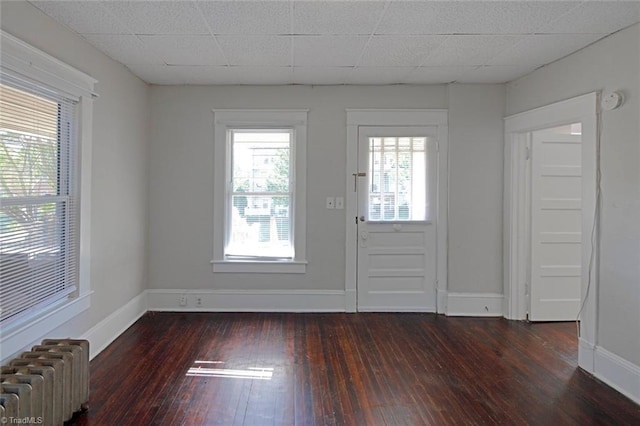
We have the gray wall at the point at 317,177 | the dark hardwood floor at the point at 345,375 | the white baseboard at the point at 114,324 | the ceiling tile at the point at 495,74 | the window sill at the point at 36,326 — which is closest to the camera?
the window sill at the point at 36,326

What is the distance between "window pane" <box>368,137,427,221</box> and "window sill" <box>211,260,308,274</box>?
105 centimetres

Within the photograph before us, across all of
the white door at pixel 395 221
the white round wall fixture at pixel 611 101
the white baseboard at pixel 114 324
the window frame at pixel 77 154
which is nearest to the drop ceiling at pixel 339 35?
the window frame at pixel 77 154

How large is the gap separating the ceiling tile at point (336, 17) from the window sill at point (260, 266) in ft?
7.75

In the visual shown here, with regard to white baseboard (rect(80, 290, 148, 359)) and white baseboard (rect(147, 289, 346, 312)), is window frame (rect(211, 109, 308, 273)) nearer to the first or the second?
white baseboard (rect(147, 289, 346, 312))

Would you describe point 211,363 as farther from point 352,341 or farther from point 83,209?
point 83,209

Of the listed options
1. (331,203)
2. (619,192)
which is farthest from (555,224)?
(331,203)

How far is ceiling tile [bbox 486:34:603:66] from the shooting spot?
2.94 m

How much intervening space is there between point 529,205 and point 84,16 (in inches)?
160

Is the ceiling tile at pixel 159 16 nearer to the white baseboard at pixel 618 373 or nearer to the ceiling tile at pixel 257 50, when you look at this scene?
the ceiling tile at pixel 257 50

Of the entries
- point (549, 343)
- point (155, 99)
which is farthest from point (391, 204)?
point (155, 99)

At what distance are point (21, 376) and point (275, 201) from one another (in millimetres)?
2734

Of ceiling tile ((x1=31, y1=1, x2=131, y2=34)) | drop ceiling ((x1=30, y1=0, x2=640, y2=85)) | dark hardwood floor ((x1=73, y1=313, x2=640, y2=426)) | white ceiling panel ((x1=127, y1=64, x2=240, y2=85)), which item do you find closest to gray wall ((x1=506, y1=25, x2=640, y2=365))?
Answer: drop ceiling ((x1=30, y1=0, x2=640, y2=85))

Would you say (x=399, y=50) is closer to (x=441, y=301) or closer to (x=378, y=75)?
(x=378, y=75)

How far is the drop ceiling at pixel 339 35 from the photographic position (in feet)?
8.15
